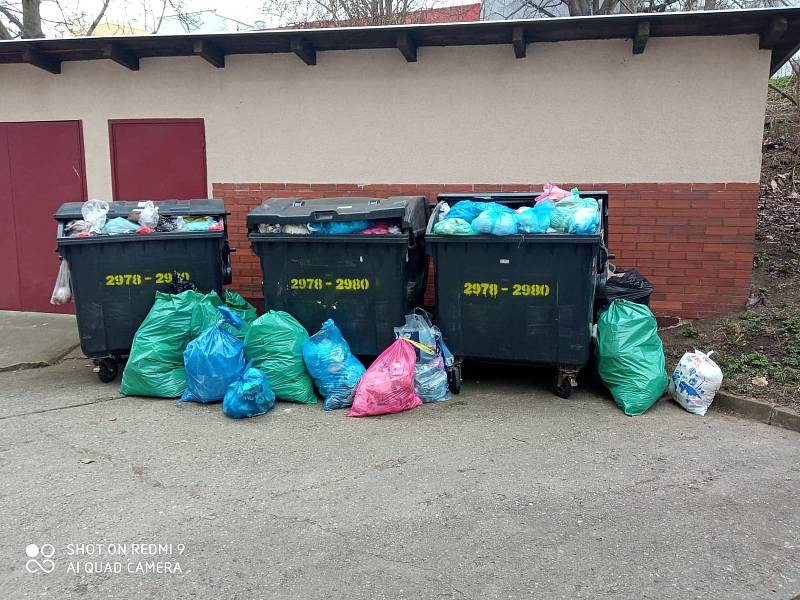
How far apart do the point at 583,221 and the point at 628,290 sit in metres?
0.91

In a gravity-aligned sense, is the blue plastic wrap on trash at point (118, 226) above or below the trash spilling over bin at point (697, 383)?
above

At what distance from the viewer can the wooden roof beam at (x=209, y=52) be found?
6.30 m

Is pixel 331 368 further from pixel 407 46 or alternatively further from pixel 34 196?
pixel 34 196

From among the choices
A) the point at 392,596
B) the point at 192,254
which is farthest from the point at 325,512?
the point at 192,254

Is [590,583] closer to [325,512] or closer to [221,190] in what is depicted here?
[325,512]

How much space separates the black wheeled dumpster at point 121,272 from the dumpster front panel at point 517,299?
191cm

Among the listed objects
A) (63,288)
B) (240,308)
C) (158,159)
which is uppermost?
(158,159)

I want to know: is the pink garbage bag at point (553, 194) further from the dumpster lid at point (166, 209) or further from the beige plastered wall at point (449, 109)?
the dumpster lid at point (166, 209)

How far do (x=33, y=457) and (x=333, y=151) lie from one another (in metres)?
3.86

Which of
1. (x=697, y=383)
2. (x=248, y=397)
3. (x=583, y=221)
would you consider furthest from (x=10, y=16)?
(x=697, y=383)

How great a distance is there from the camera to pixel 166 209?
5633 mm

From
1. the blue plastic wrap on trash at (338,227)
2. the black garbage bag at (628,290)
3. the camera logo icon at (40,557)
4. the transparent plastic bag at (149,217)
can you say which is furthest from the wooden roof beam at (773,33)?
the camera logo icon at (40,557)

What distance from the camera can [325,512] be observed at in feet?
10.9

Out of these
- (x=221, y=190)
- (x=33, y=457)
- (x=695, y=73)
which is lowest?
(x=33, y=457)
